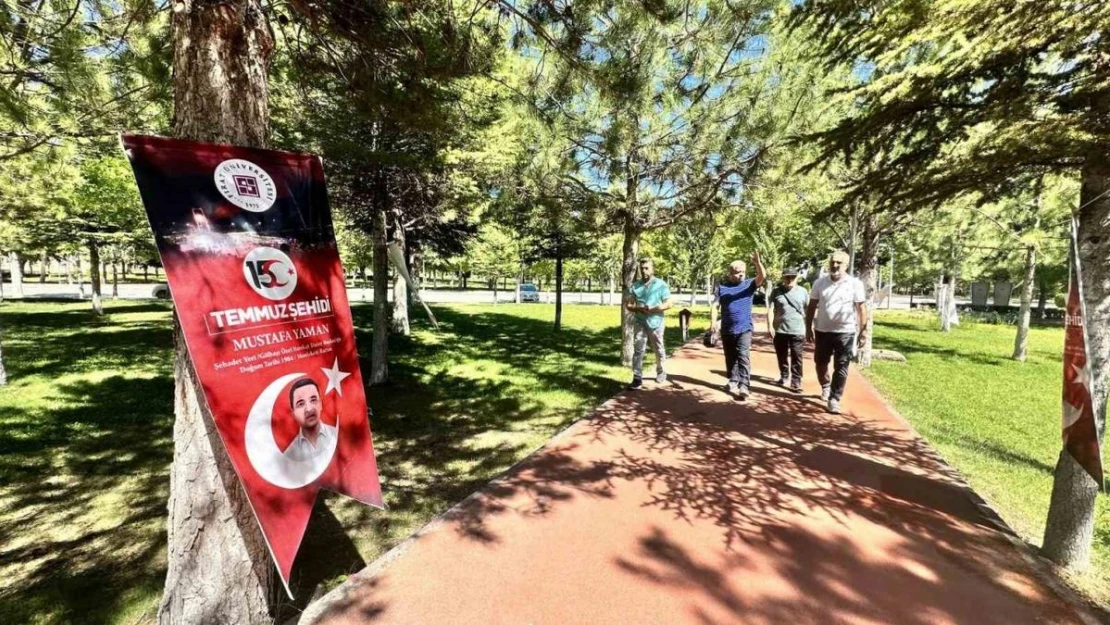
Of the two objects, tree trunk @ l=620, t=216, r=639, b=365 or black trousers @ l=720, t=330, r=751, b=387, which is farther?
tree trunk @ l=620, t=216, r=639, b=365

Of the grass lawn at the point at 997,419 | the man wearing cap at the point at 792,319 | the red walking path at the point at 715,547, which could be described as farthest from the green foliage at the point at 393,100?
the grass lawn at the point at 997,419

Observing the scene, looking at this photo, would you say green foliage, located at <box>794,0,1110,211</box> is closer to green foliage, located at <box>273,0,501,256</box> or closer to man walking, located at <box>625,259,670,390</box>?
green foliage, located at <box>273,0,501,256</box>

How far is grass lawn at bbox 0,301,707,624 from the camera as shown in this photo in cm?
310

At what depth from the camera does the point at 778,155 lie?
7.08m

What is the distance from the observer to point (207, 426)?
2.17m

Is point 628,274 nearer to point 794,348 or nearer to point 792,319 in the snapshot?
point 792,319

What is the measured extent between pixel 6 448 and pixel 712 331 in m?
11.6

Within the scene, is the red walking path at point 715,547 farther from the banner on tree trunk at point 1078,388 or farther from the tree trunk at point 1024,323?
the tree trunk at point 1024,323

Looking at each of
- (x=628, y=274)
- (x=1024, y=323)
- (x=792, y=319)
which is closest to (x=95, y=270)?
(x=628, y=274)

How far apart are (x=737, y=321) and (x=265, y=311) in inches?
228

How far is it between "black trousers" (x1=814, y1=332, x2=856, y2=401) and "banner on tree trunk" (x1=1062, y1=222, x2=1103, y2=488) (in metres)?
2.74

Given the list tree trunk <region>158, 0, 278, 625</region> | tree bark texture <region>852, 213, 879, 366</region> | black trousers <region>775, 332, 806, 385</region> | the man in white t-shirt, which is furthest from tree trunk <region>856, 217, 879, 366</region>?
tree trunk <region>158, 0, 278, 625</region>

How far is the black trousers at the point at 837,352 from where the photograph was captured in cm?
563

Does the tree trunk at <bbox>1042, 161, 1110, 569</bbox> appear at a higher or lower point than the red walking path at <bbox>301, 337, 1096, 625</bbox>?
higher
